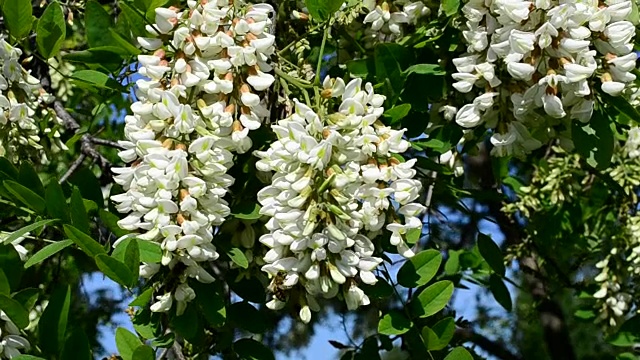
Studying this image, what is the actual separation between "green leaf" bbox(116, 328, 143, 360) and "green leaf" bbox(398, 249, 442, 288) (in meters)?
0.41

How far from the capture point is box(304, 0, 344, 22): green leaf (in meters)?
1.39

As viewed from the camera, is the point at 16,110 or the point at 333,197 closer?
the point at 333,197

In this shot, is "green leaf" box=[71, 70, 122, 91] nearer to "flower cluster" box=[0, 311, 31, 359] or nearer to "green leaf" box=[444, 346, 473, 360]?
"flower cluster" box=[0, 311, 31, 359]

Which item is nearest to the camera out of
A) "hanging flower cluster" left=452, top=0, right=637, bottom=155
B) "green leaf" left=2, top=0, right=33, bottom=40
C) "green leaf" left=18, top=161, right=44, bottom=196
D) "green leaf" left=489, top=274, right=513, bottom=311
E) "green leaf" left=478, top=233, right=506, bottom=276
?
"hanging flower cluster" left=452, top=0, right=637, bottom=155

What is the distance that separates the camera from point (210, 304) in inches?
49.9

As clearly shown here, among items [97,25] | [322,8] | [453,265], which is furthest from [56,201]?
[453,265]

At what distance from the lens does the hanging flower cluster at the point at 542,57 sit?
48.5 inches

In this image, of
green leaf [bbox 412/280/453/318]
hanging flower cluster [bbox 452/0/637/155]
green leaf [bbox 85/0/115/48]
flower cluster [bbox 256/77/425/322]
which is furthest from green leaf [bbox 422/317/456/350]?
green leaf [bbox 85/0/115/48]

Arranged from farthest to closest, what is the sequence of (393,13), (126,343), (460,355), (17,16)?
(393,13) < (17,16) < (460,355) < (126,343)

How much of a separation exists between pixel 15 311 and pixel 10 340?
0.06 metres

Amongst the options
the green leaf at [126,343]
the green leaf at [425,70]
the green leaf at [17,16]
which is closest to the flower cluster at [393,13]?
the green leaf at [425,70]

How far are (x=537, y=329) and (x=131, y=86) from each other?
151 inches

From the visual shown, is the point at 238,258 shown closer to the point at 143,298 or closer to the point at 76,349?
the point at 143,298

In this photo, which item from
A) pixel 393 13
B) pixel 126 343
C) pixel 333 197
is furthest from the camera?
pixel 393 13
